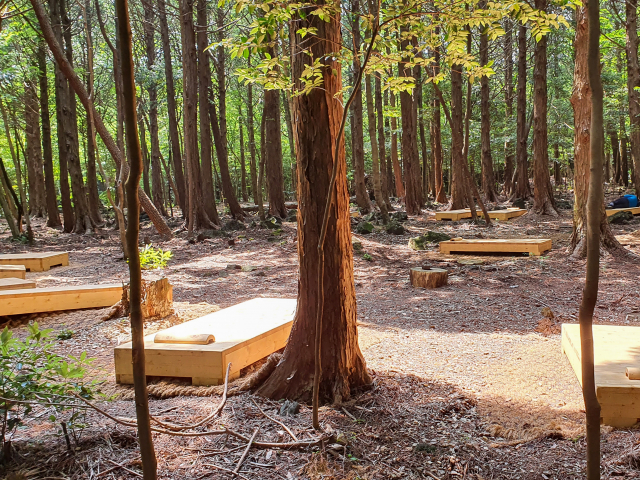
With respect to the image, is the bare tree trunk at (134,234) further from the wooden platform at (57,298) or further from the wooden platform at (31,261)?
the wooden platform at (31,261)

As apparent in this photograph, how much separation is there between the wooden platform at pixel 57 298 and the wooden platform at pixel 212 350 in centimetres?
284

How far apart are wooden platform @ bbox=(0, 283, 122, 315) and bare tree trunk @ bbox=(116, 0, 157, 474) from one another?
6.07 meters

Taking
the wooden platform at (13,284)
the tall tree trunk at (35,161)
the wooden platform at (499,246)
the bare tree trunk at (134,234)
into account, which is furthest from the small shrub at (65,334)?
the tall tree trunk at (35,161)

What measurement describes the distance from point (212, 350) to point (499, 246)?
8073 mm

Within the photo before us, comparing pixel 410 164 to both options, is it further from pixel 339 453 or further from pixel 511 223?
pixel 339 453

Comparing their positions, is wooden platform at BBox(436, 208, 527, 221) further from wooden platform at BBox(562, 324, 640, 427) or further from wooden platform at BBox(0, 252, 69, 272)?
wooden platform at BBox(562, 324, 640, 427)

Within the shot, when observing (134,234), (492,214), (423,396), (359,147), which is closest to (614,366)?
(423,396)

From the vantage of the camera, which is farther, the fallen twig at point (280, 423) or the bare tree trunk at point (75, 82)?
the bare tree trunk at point (75, 82)

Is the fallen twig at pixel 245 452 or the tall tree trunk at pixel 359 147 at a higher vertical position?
the tall tree trunk at pixel 359 147

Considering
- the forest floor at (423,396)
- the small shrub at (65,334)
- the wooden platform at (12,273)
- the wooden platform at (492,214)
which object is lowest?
the forest floor at (423,396)

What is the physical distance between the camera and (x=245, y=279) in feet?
31.4

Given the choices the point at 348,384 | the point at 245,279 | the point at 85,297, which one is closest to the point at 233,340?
the point at 348,384

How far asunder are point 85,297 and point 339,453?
5647mm

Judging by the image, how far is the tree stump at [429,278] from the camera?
8.24 metres
